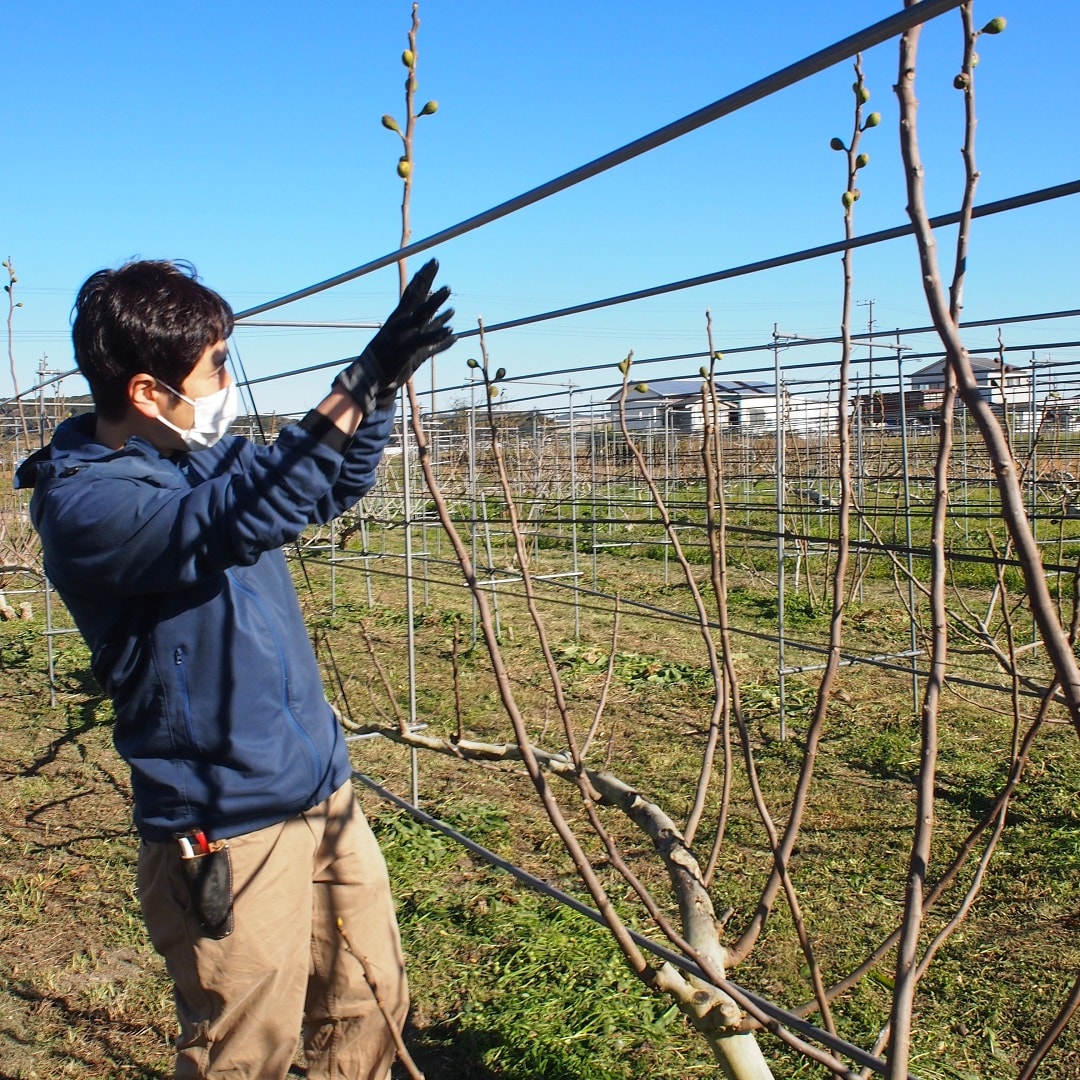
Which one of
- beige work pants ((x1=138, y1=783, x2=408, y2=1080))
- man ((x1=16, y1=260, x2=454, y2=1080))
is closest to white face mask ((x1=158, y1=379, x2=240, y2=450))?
man ((x1=16, y1=260, x2=454, y2=1080))

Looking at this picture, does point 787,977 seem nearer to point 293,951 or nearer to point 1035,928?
point 1035,928

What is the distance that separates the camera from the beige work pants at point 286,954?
1.48 metres

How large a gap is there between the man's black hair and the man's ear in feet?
0.04

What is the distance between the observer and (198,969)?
1.48m

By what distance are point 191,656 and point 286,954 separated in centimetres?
48

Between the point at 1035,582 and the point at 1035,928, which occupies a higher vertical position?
the point at 1035,582

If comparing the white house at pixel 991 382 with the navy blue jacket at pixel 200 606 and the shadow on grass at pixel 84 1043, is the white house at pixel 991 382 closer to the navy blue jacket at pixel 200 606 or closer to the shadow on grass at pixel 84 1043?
the navy blue jacket at pixel 200 606

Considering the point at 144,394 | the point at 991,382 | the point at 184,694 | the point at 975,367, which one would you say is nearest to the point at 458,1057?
the point at 184,694

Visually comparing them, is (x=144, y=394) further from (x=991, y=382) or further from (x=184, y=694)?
(x=991, y=382)

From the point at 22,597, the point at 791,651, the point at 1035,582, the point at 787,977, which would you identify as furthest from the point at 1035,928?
the point at 22,597

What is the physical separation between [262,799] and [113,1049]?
1.51 meters

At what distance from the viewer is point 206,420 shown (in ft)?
4.97

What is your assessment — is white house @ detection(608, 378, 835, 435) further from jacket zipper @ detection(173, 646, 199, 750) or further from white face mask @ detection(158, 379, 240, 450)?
jacket zipper @ detection(173, 646, 199, 750)

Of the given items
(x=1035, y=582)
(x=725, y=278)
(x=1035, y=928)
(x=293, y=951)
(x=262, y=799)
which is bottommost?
(x=1035, y=928)
